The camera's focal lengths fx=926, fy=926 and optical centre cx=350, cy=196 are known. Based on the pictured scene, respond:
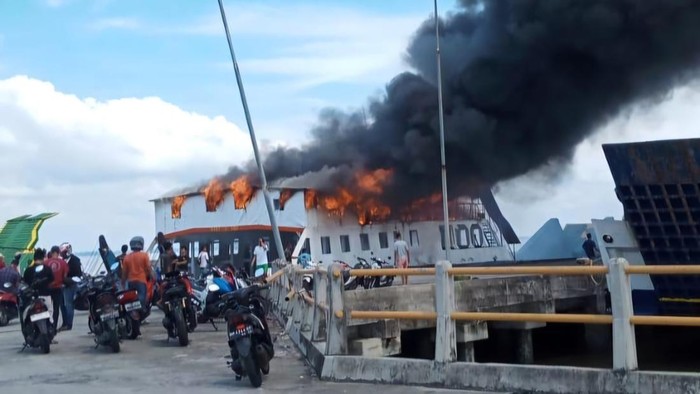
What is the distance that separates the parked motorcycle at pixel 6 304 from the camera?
1864 centimetres

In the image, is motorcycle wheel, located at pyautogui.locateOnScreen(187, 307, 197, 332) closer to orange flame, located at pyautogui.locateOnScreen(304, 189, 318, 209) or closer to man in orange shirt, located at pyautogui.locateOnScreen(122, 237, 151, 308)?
man in orange shirt, located at pyautogui.locateOnScreen(122, 237, 151, 308)

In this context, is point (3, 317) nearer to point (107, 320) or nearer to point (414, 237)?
point (107, 320)

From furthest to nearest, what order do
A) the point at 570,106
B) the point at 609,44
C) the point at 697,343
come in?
the point at 570,106 < the point at 609,44 < the point at 697,343

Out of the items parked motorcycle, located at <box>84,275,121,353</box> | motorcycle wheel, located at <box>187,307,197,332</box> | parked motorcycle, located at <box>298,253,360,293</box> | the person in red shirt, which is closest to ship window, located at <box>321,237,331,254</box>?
parked motorcycle, located at <box>298,253,360,293</box>

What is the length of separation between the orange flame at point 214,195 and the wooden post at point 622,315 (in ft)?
76.7

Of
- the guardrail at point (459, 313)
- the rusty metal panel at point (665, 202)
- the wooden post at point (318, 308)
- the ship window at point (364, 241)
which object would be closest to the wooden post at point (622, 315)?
the guardrail at point (459, 313)

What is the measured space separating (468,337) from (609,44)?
55.9ft

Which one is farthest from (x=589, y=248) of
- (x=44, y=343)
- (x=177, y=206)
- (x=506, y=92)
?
(x=44, y=343)

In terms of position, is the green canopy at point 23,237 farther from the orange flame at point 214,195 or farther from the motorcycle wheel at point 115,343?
the motorcycle wheel at point 115,343

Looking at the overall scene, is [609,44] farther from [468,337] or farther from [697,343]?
[468,337]

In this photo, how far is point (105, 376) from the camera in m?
10.6

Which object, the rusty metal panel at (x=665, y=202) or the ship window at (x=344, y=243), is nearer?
the rusty metal panel at (x=665, y=202)

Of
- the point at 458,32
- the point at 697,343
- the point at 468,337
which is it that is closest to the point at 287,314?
the point at 468,337

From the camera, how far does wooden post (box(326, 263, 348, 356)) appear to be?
9867 mm
